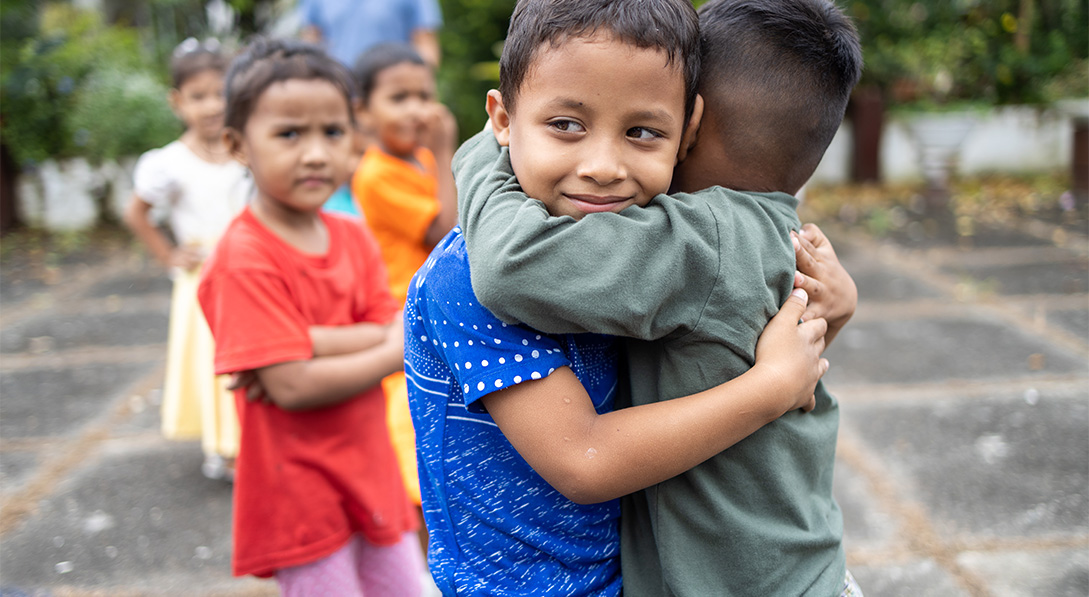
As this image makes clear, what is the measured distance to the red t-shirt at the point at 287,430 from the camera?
198 centimetres

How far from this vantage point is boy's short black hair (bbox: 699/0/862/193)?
1.35m

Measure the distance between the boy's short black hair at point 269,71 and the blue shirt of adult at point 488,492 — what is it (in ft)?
3.52

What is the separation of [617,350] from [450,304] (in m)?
0.27

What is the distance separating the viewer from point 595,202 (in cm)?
124

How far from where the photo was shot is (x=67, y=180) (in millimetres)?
8469

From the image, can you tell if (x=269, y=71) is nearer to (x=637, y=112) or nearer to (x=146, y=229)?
(x=637, y=112)

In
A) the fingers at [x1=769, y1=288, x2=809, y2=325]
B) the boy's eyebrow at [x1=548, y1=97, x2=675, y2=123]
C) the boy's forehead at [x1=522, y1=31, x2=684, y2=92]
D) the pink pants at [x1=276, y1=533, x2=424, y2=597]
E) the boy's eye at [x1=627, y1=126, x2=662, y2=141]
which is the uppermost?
the boy's forehead at [x1=522, y1=31, x2=684, y2=92]

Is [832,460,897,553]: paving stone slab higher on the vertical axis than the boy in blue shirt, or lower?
lower

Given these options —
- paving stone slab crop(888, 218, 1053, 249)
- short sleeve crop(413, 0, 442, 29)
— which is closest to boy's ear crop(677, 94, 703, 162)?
short sleeve crop(413, 0, 442, 29)

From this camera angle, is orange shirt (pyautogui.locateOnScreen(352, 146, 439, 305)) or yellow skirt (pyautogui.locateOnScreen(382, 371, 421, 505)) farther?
orange shirt (pyautogui.locateOnScreen(352, 146, 439, 305))

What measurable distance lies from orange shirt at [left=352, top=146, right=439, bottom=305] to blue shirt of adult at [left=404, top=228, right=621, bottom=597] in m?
1.64

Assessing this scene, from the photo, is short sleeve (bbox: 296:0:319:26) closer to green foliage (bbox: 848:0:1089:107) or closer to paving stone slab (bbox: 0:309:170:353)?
paving stone slab (bbox: 0:309:170:353)

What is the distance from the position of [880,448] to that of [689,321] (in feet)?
9.06

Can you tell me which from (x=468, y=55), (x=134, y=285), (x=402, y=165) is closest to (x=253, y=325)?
(x=402, y=165)
